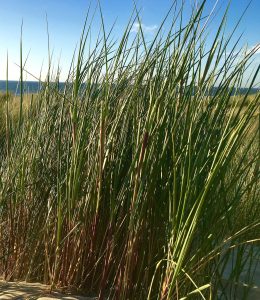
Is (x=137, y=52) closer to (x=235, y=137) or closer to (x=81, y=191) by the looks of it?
(x=81, y=191)

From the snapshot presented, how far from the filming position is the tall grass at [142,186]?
3.48ft

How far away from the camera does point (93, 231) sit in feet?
4.15

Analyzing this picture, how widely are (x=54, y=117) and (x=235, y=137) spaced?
A: 0.94 m

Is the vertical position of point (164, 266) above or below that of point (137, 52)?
below

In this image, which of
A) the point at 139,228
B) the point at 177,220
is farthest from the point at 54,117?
the point at 177,220

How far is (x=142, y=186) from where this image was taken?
3.70 ft

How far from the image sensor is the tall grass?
1.06 metres

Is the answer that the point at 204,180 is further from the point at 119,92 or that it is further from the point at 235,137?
the point at 119,92

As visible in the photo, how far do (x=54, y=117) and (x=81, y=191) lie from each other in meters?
0.49

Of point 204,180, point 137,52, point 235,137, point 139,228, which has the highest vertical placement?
point 137,52

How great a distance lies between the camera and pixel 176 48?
48.5 inches

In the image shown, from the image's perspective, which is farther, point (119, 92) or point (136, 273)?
point (119, 92)

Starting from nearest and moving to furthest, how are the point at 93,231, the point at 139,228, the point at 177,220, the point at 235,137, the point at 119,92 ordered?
the point at 235,137 → the point at 177,220 → the point at 139,228 → the point at 93,231 → the point at 119,92

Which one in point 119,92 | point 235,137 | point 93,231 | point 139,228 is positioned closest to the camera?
point 235,137
